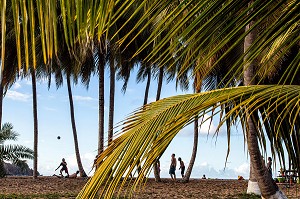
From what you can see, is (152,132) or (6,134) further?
(6,134)

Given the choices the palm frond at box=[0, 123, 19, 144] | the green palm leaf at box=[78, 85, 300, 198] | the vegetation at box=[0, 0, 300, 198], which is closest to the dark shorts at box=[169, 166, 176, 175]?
the palm frond at box=[0, 123, 19, 144]

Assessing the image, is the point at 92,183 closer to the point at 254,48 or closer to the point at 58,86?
the point at 254,48

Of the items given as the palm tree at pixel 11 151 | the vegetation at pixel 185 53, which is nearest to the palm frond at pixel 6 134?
the palm tree at pixel 11 151

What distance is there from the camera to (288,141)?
477 cm

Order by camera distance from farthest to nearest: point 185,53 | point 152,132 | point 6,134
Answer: point 6,134 → point 152,132 → point 185,53

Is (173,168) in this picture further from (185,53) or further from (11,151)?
(185,53)

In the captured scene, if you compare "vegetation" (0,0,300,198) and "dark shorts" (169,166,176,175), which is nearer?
"vegetation" (0,0,300,198)

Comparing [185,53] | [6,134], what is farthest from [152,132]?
[6,134]

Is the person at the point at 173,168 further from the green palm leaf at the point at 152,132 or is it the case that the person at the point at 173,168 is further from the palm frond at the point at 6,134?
the green palm leaf at the point at 152,132

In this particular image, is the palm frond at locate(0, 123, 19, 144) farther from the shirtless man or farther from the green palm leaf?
the green palm leaf

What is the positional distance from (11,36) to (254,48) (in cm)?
2078

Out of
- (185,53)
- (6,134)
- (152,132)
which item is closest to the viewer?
(185,53)

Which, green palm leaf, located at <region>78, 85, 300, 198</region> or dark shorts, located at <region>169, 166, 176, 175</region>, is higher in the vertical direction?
dark shorts, located at <region>169, 166, 176, 175</region>

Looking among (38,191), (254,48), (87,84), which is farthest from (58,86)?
(254,48)
